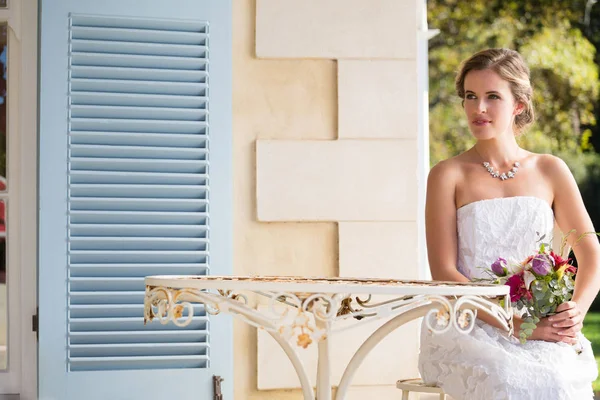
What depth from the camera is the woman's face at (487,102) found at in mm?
2844

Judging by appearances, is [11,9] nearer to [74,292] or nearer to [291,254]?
[74,292]

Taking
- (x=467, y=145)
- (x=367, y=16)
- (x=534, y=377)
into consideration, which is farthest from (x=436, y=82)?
(x=534, y=377)

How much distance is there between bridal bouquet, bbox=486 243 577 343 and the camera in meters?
2.41

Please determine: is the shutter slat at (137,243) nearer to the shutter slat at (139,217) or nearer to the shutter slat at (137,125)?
the shutter slat at (139,217)

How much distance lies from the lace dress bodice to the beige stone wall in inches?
19.1

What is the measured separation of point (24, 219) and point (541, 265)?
1877 millimetres

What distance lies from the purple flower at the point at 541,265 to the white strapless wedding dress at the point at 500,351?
268 mm

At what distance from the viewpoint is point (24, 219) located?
3232 millimetres

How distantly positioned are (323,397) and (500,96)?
1174 millimetres

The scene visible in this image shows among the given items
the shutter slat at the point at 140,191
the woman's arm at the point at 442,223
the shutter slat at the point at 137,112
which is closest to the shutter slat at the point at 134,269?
the shutter slat at the point at 140,191

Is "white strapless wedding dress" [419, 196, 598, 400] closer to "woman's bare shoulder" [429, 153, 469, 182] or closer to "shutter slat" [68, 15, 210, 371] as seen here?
"woman's bare shoulder" [429, 153, 469, 182]

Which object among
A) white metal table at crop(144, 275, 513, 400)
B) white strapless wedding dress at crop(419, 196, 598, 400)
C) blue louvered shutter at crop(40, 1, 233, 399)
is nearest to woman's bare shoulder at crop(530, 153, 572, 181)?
white strapless wedding dress at crop(419, 196, 598, 400)

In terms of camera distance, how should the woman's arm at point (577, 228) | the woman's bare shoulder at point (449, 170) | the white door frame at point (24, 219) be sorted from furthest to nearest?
the white door frame at point (24, 219) < the woman's bare shoulder at point (449, 170) < the woman's arm at point (577, 228)

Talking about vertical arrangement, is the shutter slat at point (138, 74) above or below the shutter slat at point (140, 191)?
above
